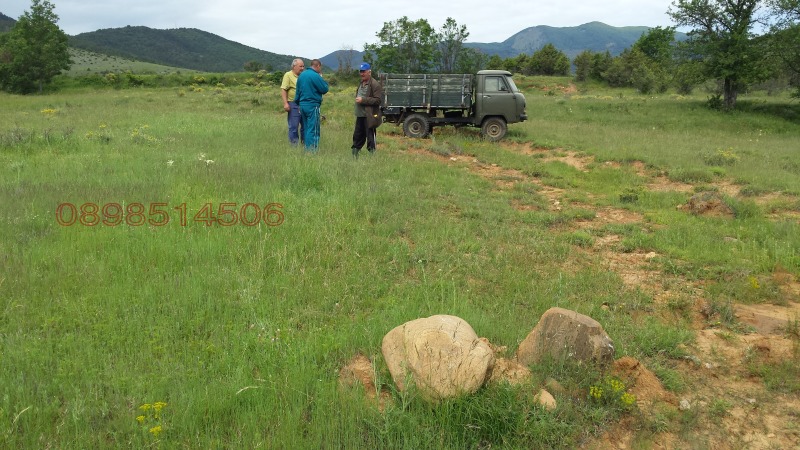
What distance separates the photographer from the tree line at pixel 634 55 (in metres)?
23.1

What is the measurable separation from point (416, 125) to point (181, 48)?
532 feet

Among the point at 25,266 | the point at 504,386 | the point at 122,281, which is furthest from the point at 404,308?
the point at 25,266

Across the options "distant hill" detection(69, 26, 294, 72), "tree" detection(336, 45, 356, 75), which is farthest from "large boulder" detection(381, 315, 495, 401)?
"distant hill" detection(69, 26, 294, 72)

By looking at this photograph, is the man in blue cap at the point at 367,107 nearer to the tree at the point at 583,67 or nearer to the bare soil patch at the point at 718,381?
the bare soil patch at the point at 718,381

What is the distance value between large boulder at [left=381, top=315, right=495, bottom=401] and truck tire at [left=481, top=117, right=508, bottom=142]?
42.2 ft

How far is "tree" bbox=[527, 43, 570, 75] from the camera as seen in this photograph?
6044cm

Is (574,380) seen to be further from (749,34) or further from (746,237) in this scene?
(749,34)

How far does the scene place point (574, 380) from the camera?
3.12 m

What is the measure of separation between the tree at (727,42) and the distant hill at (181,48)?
12322cm

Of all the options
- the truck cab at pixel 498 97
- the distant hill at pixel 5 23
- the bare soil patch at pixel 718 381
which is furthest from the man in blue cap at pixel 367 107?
the distant hill at pixel 5 23

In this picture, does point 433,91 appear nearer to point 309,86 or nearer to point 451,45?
point 309,86

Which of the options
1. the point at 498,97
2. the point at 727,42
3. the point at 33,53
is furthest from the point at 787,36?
the point at 33,53

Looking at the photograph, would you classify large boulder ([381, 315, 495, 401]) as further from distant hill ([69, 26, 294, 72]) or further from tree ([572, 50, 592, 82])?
distant hill ([69, 26, 294, 72])

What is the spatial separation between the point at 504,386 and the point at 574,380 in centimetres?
56
